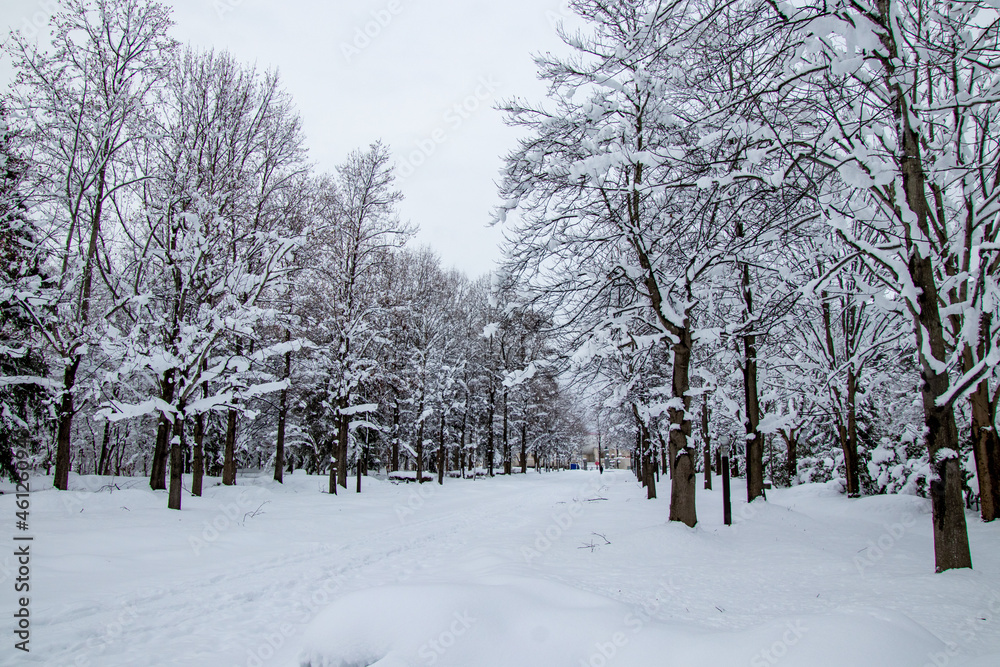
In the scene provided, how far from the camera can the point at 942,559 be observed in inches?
231

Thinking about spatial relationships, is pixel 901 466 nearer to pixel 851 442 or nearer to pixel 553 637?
pixel 851 442

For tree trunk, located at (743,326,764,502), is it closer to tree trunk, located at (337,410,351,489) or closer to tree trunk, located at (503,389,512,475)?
→ tree trunk, located at (337,410,351,489)

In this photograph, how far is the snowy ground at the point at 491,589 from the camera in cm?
335

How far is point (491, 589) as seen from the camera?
13.5 feet

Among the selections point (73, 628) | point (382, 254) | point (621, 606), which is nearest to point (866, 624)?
point (621, 606)

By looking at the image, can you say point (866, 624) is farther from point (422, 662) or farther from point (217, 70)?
point (217, 70)

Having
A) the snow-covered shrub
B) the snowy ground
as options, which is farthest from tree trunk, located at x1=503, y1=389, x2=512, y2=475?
the snowy ground

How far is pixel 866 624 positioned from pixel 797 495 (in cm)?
1751

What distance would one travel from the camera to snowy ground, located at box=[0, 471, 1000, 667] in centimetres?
335

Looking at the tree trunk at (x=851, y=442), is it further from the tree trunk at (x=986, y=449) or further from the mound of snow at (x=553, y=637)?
the mound of snow at (x=553, y=637)

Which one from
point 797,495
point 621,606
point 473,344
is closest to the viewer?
point 621,606

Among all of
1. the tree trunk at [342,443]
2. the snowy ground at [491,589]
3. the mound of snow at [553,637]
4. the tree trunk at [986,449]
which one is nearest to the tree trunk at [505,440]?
the tree trunk at [342,443]

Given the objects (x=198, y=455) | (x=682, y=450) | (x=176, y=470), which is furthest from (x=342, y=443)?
(x=682, y=450)

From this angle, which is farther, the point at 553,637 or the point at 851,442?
the point at 851,442
